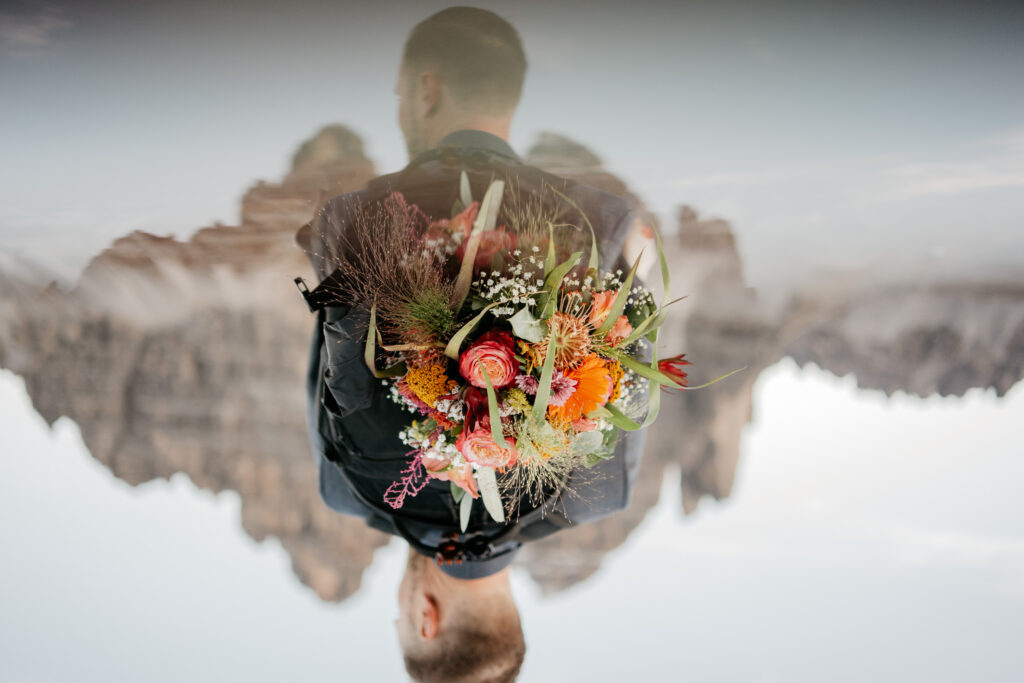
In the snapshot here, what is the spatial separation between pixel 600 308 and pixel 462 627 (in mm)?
903

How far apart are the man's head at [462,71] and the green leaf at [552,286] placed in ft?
1.84

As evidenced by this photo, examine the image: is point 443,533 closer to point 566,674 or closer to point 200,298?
point 566,674

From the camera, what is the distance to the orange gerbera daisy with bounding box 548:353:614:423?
0.72 metres

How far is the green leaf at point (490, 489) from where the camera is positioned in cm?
79

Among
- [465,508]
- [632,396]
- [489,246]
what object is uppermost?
[489,246]

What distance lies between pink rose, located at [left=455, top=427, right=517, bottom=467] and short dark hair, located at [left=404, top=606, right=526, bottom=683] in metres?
0.74

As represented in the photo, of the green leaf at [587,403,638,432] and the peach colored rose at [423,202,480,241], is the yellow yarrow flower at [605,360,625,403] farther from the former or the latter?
the peach colored rose at [423,202,480,241]

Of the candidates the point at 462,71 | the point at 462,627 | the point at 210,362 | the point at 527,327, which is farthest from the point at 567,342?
the point at 210,362

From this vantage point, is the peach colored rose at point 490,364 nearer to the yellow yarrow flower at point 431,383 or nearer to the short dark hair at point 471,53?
the yellow yarrow flower at point 431,383

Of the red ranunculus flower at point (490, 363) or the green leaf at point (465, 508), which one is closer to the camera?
the red ranunculus flower at point (490, 363)

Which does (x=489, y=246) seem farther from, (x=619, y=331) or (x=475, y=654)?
(x=475, y=654)

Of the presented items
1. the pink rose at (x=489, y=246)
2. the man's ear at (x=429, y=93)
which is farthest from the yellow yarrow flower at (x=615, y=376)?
the man's ear at (x=429, y=93)

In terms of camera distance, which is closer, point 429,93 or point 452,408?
point 452,408

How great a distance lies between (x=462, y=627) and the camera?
4.21 feet
